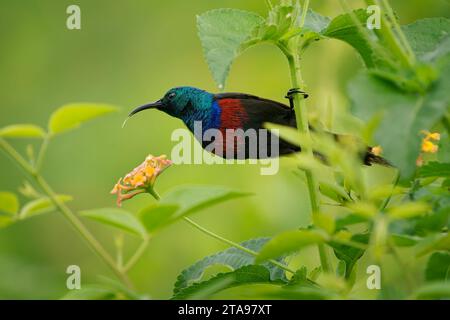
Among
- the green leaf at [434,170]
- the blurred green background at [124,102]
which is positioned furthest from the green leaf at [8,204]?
the blurred green background at [124,102]

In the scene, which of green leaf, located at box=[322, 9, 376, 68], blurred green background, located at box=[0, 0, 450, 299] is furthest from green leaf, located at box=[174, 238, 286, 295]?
blurred green background, located at box=[0, 0, 450, 299]

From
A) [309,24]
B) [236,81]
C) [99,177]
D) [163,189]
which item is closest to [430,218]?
[309,24]

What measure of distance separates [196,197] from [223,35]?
429mm

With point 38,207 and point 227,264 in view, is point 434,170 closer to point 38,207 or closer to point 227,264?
point 227,264

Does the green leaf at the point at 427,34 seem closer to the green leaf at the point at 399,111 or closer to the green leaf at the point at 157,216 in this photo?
the green leaf at the point at 399,111

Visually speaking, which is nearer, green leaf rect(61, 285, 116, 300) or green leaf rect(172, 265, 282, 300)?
green leaf rect(61, 285, 116, 300)

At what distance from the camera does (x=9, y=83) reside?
17.9 feet

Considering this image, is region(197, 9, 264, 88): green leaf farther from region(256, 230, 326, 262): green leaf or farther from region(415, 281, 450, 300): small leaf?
region(415, 281, 450, 300): small leaf

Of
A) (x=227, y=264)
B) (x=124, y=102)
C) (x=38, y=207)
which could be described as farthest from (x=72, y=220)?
(x=124, y=102)

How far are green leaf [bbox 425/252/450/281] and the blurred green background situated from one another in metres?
1.64

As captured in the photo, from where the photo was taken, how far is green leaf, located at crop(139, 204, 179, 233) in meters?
1.07

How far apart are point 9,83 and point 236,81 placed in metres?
1.52

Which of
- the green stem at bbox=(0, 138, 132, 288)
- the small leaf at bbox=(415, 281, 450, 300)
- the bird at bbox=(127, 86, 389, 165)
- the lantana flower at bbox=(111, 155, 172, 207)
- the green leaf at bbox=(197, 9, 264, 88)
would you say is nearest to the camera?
the small leaf at bbox=(415, 281, 450, 300)
